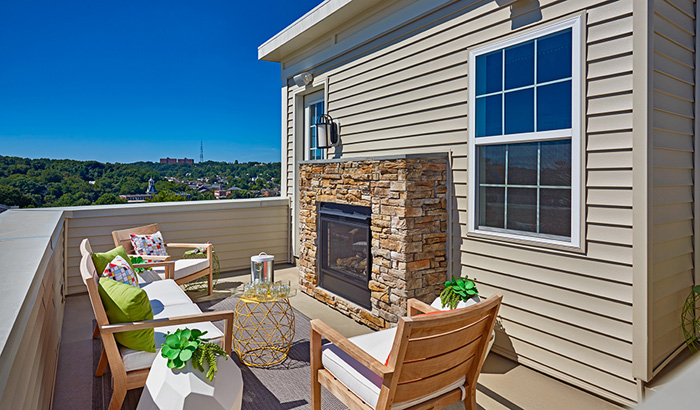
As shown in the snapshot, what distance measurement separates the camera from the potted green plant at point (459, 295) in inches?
127

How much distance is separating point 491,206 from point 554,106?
2.98ft

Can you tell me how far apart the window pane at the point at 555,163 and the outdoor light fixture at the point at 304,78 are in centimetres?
383

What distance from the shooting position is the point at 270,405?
9.04 ft

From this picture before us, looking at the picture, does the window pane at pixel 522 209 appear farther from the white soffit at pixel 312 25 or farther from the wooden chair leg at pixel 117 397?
the wooden chair leg at pixel 117 397

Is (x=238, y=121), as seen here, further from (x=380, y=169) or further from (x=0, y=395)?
(x=0, y=395)

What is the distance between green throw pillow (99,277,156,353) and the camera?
2.49 metres

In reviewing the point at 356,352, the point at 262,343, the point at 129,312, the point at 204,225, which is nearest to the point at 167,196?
the point at 204,225

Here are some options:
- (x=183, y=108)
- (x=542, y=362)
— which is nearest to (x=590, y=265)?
(x=542, y=362)

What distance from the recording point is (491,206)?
3.53m

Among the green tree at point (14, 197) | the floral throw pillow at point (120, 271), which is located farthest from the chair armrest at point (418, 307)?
the green tree at point (14, 197)

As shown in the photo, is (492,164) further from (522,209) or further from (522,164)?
(522,209)

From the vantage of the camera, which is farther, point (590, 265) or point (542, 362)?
point (542, 362)

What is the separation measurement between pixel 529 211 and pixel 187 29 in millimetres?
16784

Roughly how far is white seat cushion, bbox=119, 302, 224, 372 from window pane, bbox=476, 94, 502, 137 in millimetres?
2542
